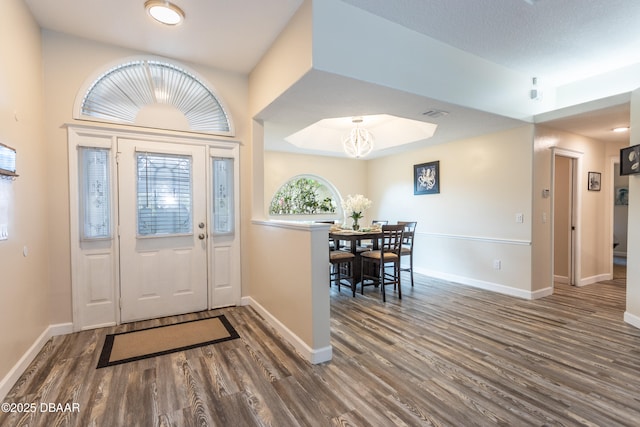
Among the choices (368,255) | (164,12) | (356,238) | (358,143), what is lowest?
(368,255)

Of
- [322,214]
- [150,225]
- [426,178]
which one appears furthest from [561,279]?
[150,225]

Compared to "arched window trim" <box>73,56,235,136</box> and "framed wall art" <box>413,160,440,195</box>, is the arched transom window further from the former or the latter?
"arched window trim" <box>73,56,235,136</box>

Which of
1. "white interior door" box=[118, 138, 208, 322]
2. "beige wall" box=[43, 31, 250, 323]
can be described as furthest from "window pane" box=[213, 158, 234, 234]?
"beige wall" box=[43, 31, 250, 323]

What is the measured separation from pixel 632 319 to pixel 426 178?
3.18 meters

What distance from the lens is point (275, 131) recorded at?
4.36 meters

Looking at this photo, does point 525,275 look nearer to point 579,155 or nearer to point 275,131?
point 579,155

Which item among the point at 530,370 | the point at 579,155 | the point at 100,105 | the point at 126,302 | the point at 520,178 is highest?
the point at 100,105

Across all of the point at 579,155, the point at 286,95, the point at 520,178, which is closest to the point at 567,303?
the point at 520,178

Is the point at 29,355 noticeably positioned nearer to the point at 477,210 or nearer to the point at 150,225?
the point at 150,225

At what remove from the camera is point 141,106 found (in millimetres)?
3229

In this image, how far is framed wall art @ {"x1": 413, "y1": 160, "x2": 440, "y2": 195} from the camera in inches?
205

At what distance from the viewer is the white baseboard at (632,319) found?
3.04 meters

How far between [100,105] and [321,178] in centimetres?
409

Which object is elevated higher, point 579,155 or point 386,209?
point 579,155
